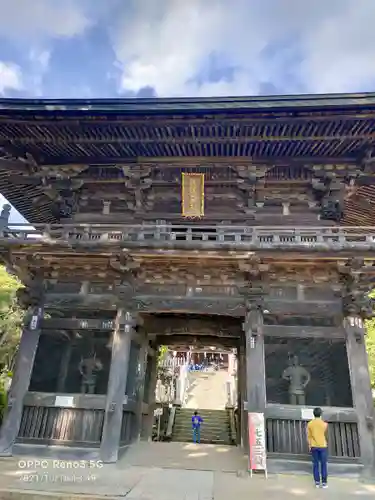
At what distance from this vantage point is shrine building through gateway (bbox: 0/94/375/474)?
8.06 meters

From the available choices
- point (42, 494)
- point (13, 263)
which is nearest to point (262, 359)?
point (42, 494)

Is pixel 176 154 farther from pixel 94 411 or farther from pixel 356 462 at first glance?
pixel 356 462

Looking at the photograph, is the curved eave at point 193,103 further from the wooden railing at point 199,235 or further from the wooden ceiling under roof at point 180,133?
the wooden railing at point 199,235

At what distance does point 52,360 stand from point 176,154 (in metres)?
6.32

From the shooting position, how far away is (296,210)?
1008 centimetres

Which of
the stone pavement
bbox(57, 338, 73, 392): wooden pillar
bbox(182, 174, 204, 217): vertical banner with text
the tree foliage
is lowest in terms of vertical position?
the stone pavement

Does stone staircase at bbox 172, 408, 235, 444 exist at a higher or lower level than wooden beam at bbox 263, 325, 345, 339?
lower

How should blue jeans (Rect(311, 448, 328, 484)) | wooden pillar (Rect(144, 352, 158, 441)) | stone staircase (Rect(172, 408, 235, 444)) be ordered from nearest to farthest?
blue jeans (Rect(311, 448, 328, 484)), wooden pillar (Rect(144, 352, 158, 441)), stone staircase (Rect(172, 408, 235, 444))

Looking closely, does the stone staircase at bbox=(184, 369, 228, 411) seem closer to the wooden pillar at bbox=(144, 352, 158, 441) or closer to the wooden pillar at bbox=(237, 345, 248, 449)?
the wooden pillar at bbox=(144, 352, 158, 441)

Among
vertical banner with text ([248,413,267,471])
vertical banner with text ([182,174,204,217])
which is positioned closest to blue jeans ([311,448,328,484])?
vertical banner with text ([248,413,267,471])

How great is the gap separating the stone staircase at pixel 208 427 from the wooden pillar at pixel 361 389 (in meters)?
8.86

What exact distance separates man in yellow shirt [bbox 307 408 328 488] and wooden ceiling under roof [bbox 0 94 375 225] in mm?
6297

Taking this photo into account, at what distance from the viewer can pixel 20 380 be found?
8562mm

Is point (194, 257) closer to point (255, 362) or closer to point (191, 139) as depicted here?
point (255, 362)
